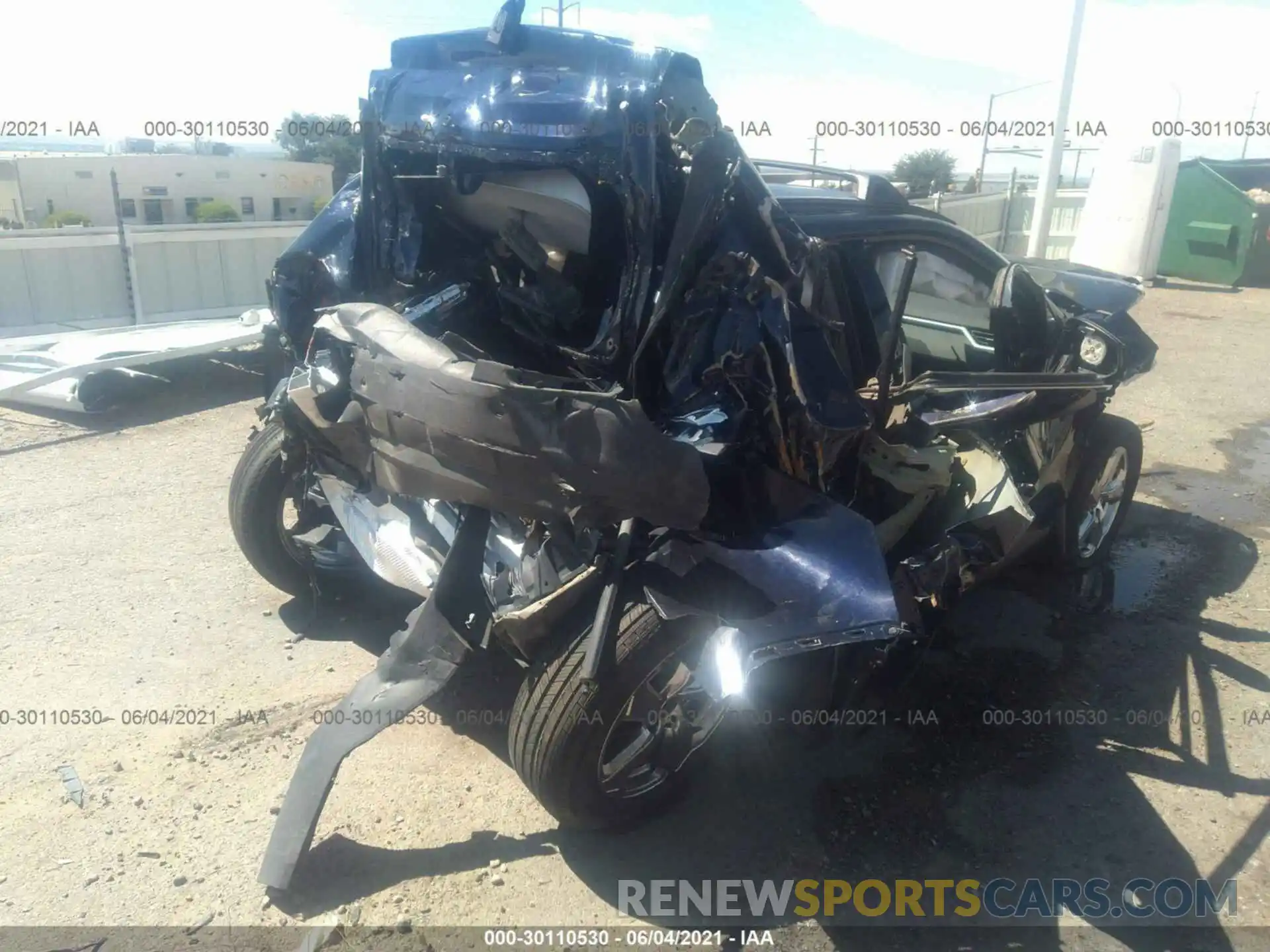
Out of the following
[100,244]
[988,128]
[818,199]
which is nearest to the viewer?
[818,199]

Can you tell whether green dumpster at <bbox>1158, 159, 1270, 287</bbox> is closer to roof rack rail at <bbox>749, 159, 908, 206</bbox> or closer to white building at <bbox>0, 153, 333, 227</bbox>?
roof rack rail at <bbox>749, 159, 908, 206</bbox>

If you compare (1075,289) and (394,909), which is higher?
(1075,289)

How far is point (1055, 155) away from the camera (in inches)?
513

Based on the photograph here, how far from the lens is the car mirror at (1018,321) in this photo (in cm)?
390

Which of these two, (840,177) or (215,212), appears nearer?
(840,177)

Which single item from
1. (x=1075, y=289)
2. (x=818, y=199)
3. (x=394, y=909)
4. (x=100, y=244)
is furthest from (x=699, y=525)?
(x=100, y=244)

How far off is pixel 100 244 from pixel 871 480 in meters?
7.98

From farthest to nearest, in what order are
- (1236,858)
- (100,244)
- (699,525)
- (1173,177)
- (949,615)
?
1. (1173,177)
2. (100,244)
3. (949,615)
4. (1236,858)
5. (699,525)

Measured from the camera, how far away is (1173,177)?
13.5 meters

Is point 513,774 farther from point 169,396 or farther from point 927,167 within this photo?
point 927,167

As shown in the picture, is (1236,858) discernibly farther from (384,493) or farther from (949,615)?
(384,493)

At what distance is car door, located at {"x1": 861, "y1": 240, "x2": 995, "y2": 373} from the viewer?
4012 mm

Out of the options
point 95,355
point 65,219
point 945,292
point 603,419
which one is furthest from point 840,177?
point 65,219

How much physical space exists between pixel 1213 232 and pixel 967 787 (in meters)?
13.7
